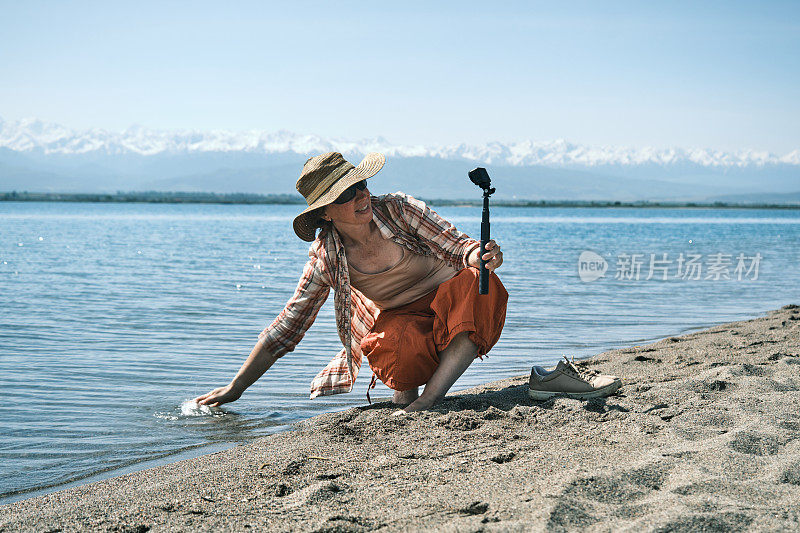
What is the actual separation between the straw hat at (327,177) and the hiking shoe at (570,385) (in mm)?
1486

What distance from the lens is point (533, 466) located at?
293 cm

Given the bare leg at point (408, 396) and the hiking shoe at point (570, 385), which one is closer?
the hiking shoe at point (570, 385)

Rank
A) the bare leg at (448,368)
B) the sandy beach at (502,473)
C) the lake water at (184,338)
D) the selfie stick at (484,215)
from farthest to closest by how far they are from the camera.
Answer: the lake water at (184,338), the bare leg at (448,368), the selfie stick at (484,215), the sandy beach at (502,473)

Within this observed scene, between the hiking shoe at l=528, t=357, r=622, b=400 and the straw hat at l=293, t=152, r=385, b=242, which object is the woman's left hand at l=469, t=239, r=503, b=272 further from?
the hiking shoe at l=528, t=357, r=622, b=400

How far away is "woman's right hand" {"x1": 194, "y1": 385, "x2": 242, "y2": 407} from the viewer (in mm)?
4355

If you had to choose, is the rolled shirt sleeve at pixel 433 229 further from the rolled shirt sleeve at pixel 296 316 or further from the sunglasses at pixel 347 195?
the rolled shirt sleeve at pixel 296 316

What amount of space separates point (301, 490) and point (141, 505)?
1.95 ft

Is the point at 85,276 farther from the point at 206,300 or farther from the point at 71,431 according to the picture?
the point at 71,431

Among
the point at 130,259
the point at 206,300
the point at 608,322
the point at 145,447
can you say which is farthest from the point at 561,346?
the point at 130,259

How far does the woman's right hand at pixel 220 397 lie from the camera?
14.3 ft

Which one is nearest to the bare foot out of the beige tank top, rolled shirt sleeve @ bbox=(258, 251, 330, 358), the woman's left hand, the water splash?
the beige tank top

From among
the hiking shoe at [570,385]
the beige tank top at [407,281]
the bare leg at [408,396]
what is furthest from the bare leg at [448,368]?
the hiking shoe at [570,385]

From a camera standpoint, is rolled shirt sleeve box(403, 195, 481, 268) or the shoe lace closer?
rolled shirt sleeve box(403, 195, 481, 268)

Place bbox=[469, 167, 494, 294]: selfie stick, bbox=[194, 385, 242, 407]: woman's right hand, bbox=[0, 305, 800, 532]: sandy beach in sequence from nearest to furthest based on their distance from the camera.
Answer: bbox=[0, 305, 800, 532]: sandy beach < bbox=[469, 167, 494, 294]: selfie stick < bbox=[194, 385, 242, 407]: woman's right hand
